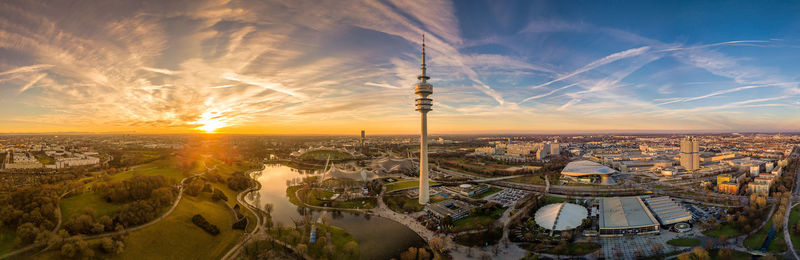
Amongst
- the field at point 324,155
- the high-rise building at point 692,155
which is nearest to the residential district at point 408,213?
the high-rise building at point 692,155

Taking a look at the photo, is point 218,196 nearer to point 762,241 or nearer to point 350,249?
point 350,249

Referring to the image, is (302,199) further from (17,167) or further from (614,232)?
(614,232)

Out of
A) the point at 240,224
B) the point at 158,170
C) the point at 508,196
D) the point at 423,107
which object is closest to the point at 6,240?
the point at 240,224

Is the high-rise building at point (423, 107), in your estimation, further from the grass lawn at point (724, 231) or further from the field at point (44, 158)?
the field at point (44, 158)

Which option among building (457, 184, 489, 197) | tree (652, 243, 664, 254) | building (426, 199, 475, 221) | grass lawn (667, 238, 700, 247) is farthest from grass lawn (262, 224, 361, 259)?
grass lawn (667, 238, 700, 247)

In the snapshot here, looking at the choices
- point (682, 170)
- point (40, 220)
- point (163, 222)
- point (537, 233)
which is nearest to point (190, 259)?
point (163, 222)
